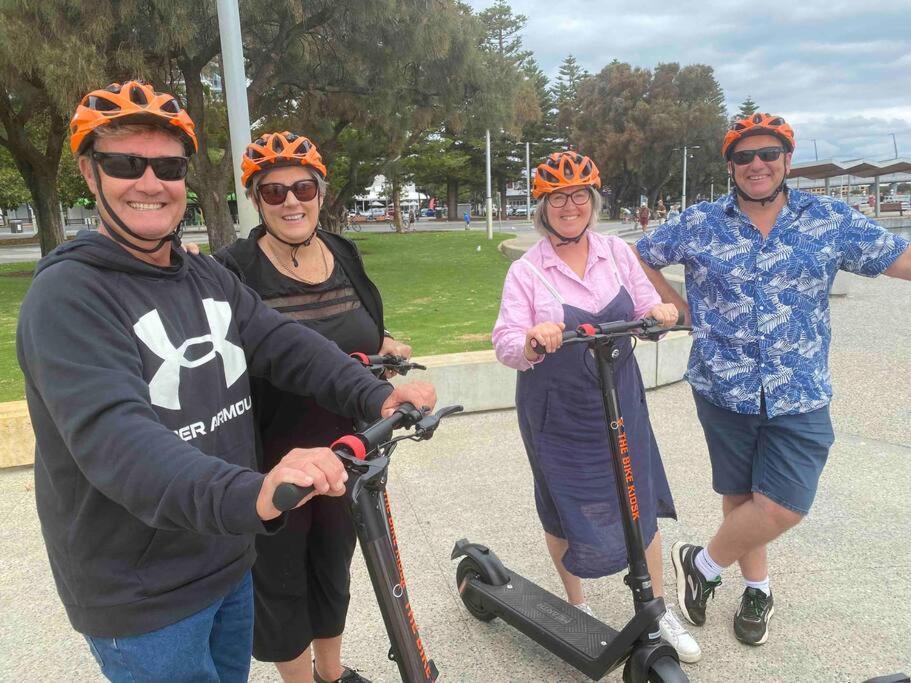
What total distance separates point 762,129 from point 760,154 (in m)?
0.13

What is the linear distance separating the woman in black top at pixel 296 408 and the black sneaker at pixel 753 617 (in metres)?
1.71

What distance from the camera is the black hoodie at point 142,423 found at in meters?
1.28

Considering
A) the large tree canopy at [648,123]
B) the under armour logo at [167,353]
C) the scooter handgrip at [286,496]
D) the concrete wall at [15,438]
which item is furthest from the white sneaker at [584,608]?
the large tree canopy at [648,123]

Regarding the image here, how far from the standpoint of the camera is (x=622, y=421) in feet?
8.85

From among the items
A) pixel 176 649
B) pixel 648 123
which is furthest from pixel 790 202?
pixel 648 123

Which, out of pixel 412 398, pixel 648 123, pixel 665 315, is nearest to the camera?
pixel 412 398

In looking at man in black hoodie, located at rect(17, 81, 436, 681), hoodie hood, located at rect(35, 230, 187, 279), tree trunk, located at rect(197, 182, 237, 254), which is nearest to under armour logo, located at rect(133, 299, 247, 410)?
man in black hoodie, located at rect(17, 81, 436, 681)

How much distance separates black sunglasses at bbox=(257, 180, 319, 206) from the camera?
8.02 feet

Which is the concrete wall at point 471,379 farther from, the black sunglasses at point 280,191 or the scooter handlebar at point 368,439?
the scooter handlebar at point 368,439

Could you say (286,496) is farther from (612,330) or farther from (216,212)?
(216,212)

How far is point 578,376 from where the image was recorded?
2.73m

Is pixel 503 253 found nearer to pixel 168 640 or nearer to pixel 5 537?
pixel 5 537

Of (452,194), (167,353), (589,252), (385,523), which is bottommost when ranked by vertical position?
(385,523)

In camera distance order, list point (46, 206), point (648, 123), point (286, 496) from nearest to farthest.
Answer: point (286, 496) < point (46, 206) < point (648, 123)
